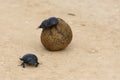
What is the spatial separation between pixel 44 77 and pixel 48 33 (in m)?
1.23

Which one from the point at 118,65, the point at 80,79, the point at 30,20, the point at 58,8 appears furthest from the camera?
the point at 58,8

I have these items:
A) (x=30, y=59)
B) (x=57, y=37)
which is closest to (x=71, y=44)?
(x=57, y=37)

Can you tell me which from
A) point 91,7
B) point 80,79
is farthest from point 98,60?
point 91,7

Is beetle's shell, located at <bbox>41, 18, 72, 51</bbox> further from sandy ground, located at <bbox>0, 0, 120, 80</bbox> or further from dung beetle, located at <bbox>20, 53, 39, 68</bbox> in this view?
dung beetle, located at <bbox>20, 53, 39, 68</bbox>

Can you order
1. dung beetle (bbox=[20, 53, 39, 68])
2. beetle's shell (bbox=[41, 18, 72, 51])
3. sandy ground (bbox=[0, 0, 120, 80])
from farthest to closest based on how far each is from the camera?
beetle's shell (bbox=[41, 18, 72, 51]) → dung beetle (bbox=[20, 53, 39, 68]) → sandy ground (bbox=[0, 0, 120, 80])

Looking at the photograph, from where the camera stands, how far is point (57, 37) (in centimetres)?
725

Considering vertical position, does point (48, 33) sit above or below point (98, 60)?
above

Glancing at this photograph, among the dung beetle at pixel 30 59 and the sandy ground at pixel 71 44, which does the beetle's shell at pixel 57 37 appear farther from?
the dung beetle at pixel 30 59

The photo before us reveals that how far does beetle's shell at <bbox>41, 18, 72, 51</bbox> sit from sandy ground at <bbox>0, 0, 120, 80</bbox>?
167 millimetres

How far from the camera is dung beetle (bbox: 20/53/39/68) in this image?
264 inches

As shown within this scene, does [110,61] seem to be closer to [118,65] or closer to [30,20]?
[118,65]

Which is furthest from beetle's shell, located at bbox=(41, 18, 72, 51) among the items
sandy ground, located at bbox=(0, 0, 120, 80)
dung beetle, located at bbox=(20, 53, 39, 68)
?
dung beetle, located at bbox=(20, 53, 39, 68)

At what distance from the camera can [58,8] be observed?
10.5m

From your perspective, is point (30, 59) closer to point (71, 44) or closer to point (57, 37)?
point (57, 37)
